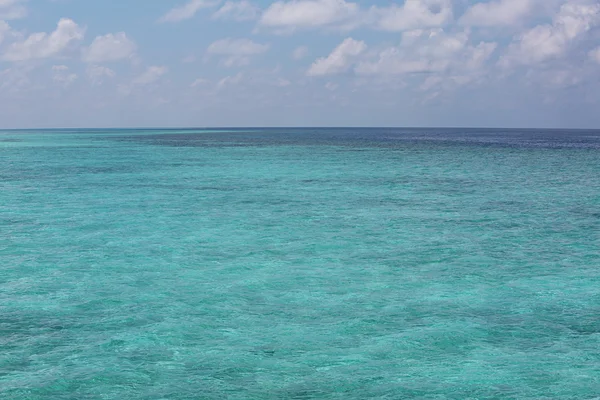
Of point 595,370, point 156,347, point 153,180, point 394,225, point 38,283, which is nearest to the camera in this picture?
point 595,370

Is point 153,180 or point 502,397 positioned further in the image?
point 153,180

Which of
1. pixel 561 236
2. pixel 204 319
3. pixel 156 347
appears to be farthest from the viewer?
pixel 561 236

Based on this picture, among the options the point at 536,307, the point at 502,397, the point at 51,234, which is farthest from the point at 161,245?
the point at 502,397

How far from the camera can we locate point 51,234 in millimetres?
24203

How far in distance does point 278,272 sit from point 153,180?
93.6 feet

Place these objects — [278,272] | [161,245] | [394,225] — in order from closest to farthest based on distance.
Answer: [278,272] < [161,245] < [394,225]

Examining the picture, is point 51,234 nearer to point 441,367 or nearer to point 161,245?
point 161,245

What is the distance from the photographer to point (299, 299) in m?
15.8

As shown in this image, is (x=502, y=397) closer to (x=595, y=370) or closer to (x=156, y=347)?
(x=595, y=370)

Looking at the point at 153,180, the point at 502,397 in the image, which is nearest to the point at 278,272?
the point at 502,397

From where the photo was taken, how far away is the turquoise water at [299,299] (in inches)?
436

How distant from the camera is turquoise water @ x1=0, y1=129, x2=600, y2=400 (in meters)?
11.1

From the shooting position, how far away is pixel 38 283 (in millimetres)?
17156

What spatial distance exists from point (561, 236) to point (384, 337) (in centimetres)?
1382
